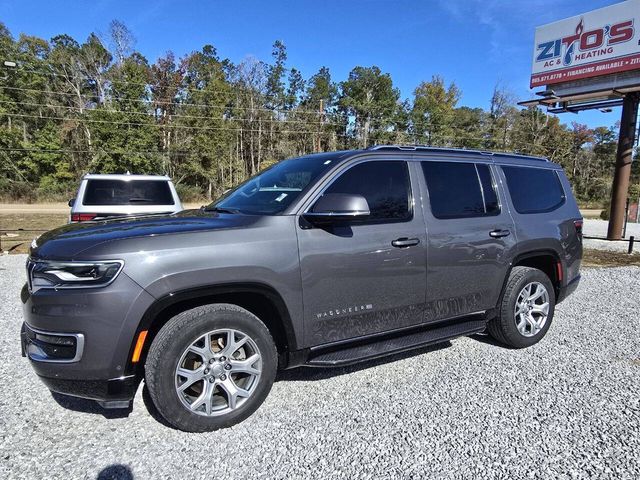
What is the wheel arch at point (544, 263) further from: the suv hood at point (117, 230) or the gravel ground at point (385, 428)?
the suv hood at point (117, 230)

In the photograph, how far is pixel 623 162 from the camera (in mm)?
16250

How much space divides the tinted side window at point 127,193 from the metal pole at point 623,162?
1613cm

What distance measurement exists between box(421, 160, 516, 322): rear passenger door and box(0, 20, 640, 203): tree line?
1446 inches

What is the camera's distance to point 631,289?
7.48 m

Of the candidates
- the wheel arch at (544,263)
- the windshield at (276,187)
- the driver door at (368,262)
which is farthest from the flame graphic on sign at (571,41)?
the windshield at (276,187)

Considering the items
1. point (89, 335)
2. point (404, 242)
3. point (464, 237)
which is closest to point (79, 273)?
point (89, 335)

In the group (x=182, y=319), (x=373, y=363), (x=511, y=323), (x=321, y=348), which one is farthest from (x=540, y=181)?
(x=182, y=319)

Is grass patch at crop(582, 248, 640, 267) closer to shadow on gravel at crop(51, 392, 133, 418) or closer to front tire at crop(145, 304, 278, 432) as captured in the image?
front tire at crop(145, 304, 278, 432)

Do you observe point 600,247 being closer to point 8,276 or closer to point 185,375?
point 185,375

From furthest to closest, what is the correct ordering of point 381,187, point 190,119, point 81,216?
1. point 190,119
2. point 81,216
3. point 381,187

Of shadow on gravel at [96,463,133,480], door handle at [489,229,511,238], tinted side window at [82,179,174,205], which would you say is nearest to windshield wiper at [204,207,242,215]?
shadow on gravel at [96,463,133,480]

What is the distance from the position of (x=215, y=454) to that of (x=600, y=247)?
1484 cm

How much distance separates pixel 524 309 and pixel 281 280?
297 centimetres

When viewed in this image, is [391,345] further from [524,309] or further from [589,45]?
[589,45]
